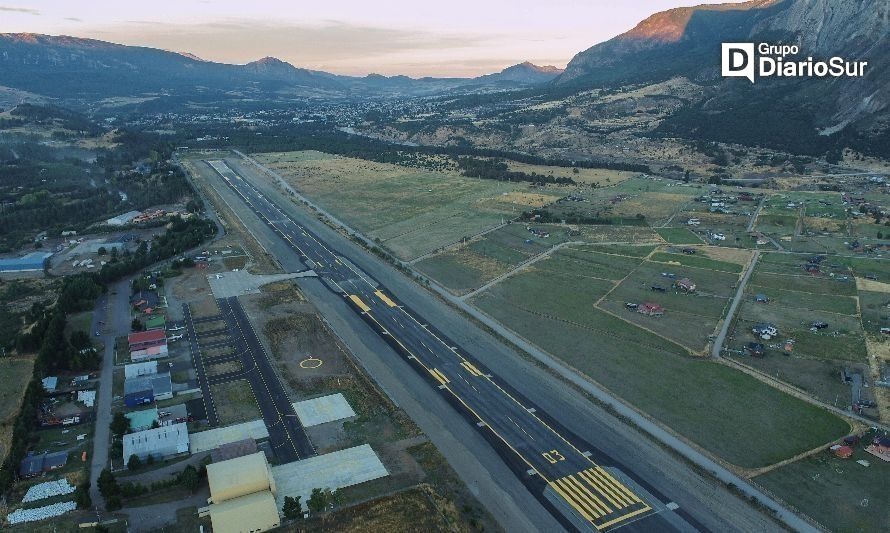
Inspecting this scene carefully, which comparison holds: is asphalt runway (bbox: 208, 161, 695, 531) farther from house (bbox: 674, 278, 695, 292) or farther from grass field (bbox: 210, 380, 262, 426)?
house (bbox: 674, 278, 695, 292)

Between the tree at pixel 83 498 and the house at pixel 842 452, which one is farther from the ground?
the tree at pixel 83 498

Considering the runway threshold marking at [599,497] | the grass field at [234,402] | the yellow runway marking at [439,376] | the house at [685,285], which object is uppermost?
the house at [685,285]

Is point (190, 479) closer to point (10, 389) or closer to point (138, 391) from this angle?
point (138, 391)

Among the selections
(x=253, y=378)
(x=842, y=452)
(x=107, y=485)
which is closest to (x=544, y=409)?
(x=842, y=452)

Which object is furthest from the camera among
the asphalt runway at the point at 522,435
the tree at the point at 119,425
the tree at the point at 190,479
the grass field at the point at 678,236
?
the grass field at the point at 678,236

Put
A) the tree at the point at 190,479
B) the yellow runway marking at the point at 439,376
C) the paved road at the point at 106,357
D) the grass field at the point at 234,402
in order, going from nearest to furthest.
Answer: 1. the tree at the point at 190,479
2. the paved road at the point at 106,357
3. the grass field at the point at 234,402
4. the yellow runway marking at the point at 439,376

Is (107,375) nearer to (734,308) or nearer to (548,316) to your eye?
(548,316)

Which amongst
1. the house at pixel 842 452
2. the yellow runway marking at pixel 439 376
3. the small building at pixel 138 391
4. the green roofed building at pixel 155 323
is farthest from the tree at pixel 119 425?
the house at pixel 842 452

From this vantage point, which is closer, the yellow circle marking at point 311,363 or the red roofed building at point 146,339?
the yellow circle marking at point 311,363

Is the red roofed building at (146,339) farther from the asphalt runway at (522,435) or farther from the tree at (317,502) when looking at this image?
the tree at (317,502)
